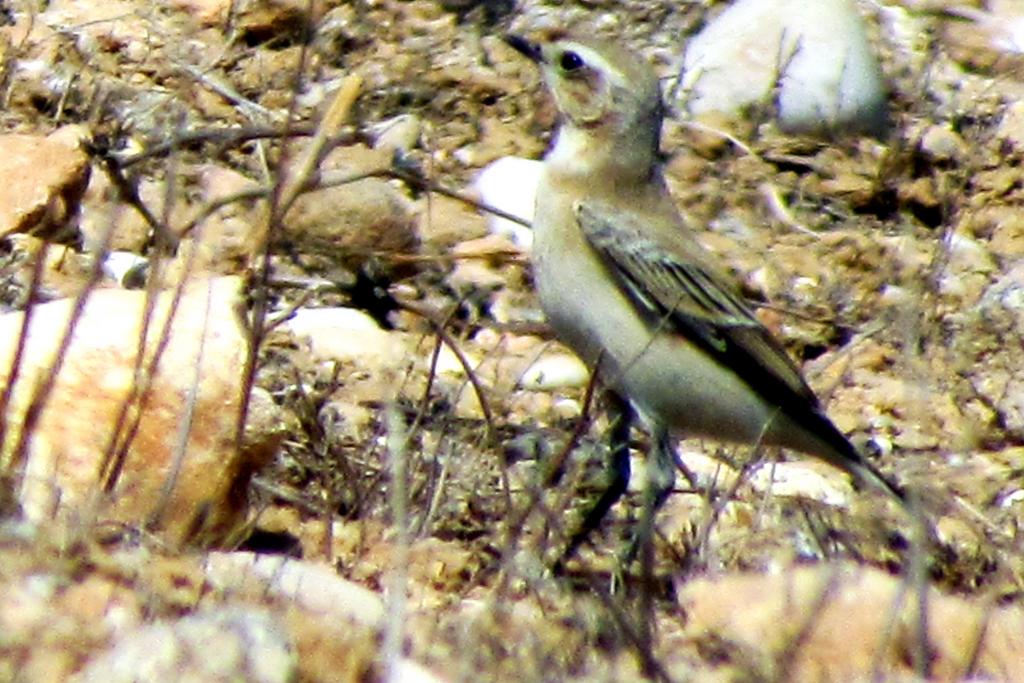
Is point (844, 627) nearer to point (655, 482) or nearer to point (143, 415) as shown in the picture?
point (655, 482)

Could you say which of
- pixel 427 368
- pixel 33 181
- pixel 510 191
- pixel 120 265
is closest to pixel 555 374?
pixel 427 368

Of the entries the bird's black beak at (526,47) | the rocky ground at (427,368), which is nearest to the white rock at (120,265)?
the rocky ground at (427,368)

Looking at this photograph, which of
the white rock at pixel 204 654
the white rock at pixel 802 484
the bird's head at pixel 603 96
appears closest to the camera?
the white rock at pixel 204 654

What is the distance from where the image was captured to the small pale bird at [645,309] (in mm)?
7449

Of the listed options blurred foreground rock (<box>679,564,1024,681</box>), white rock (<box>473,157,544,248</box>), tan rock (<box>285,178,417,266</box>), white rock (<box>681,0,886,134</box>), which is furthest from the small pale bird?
white rock (<box>681,0,886,134</box>)

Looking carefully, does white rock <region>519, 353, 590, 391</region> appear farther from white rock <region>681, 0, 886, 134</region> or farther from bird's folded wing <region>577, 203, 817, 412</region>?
white rock <region>681, 0, 886, 134</region>

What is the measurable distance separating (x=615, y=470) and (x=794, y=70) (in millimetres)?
3991

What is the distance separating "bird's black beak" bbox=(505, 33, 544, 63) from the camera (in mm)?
8039

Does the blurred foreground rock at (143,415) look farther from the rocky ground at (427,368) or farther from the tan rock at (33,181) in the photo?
the tan rock at (33,181)

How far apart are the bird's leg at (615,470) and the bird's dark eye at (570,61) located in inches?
46.6

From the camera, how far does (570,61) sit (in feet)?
26.5

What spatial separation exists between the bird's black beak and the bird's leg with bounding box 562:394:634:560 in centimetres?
129

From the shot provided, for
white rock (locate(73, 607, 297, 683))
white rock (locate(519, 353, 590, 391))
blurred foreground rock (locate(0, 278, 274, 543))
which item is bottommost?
white rock (locate(519, 353, 590, 391))

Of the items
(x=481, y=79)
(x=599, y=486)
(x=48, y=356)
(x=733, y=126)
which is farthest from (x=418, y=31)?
(x=48, y=356)
